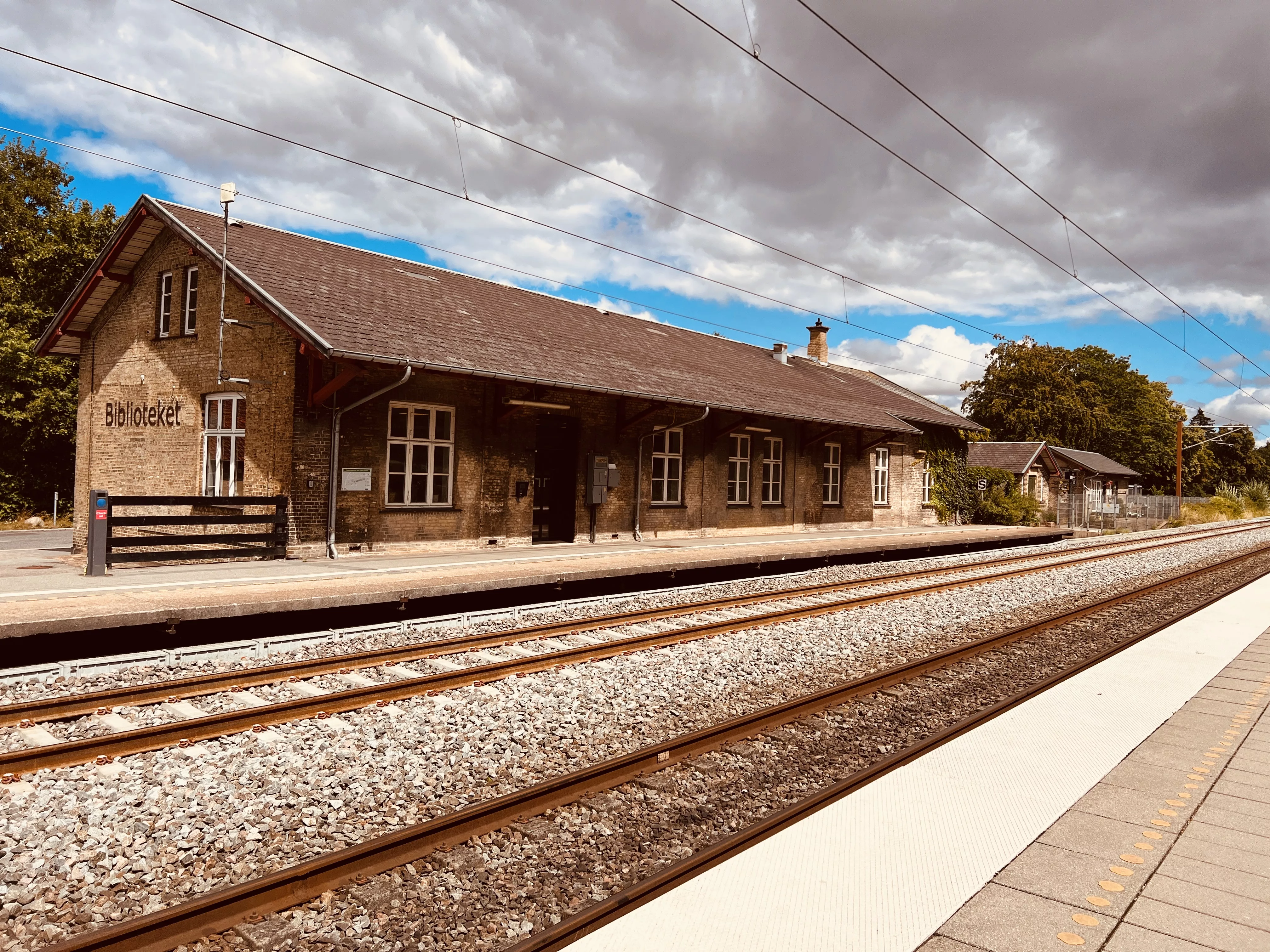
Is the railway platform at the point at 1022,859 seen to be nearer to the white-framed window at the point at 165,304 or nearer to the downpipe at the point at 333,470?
the downpipe at the point at 333,470

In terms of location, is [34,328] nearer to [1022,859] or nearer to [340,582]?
[340,582]

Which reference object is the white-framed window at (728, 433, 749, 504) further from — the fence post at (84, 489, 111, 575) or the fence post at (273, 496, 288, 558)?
the fence post at (84, 489, 111, 575)

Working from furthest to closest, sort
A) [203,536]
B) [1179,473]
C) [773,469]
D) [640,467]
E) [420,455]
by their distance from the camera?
[1179,473] → [773,469] → [640,467] → [420,455] → [203,536]

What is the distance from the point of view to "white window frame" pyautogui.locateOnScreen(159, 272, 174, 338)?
17188 millimetres

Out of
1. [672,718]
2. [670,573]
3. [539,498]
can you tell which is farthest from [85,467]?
[672,718]

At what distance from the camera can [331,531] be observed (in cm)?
1394

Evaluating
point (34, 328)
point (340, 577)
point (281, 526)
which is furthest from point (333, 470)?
point (34, 328)

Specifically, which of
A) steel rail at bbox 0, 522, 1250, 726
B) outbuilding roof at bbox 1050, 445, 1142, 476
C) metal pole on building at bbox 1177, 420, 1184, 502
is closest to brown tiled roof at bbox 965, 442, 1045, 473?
outbuilding roof at bbox 1050, 445, 1142, 476

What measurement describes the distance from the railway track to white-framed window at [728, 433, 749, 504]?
34.0ft

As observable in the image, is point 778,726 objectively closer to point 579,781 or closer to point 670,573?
point 579,781

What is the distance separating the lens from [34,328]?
30047 millimetres

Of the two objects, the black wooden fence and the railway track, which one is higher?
the black wooden fence

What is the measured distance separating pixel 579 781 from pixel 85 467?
1878 cm

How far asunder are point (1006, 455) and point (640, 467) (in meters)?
30.6
